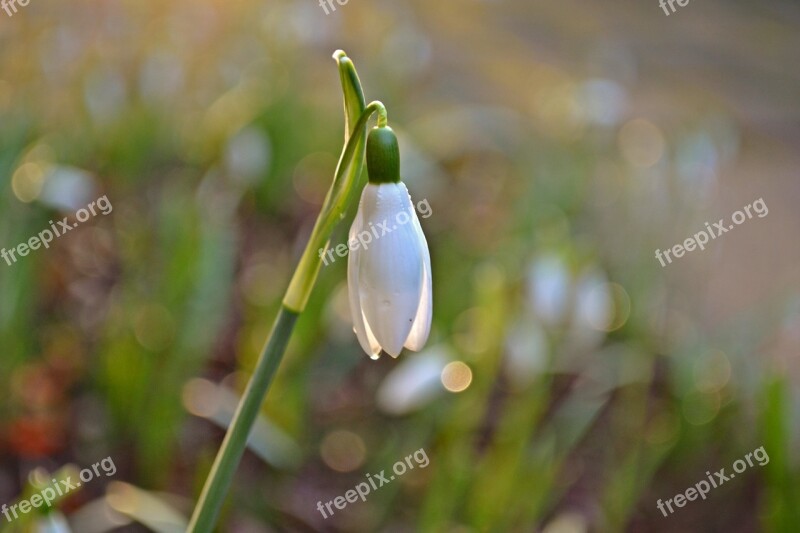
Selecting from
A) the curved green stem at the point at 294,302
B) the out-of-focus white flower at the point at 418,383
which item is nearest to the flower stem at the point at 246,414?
the curved green stem at the point at 294,302

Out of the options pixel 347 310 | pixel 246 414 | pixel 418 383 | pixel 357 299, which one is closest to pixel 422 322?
pixel 357 299

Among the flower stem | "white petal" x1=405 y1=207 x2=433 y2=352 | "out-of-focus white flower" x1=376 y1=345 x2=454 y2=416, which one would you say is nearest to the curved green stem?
the flower stem

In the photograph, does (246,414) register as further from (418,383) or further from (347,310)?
(347,310)

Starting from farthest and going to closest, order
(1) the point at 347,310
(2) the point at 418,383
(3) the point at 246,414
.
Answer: (1) the point at 347,310
(2) the point at 418,383
(3) the point at 246,414

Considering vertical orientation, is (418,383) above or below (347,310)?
below

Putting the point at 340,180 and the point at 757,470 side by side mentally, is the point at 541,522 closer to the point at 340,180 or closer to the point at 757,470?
the point at 757,470

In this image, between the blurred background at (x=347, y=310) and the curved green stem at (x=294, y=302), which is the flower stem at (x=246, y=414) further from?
the blurred background at (x=347, y=310)

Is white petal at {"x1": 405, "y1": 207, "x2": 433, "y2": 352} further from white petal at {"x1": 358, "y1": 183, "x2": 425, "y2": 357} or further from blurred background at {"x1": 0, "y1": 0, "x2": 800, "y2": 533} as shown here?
blurred background at {"x1": 0, "y1": 0, "x2": 800, "y2": 533}

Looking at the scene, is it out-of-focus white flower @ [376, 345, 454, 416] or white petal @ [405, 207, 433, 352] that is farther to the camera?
out-of-focus white flower @ [376, 345, 454, 416]
